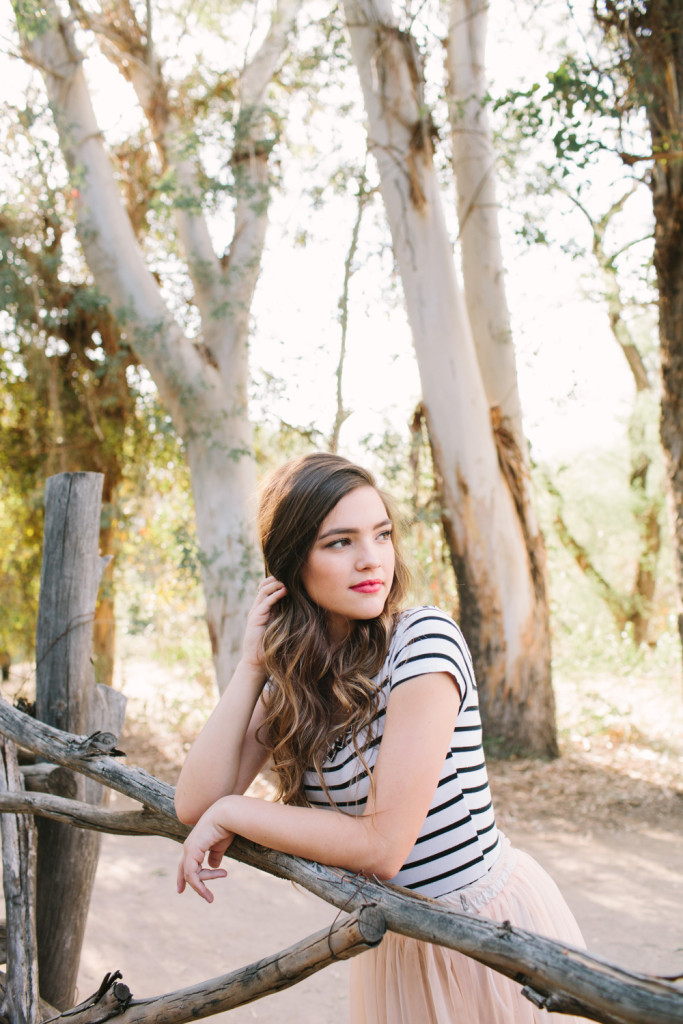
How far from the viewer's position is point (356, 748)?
147 centimetres

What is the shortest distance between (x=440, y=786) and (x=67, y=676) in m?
1.79

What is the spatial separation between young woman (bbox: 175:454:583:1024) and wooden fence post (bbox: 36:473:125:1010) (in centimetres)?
137

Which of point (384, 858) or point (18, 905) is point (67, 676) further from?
point (384, 858)

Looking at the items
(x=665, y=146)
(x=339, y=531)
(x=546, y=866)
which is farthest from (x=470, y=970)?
(x=665, y=146)

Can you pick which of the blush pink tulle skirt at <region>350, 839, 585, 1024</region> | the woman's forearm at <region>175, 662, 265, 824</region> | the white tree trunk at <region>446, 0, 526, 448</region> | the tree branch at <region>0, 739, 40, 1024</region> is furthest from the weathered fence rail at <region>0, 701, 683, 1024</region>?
the white tree trunk at <region>446, 0, 526, 448</region>

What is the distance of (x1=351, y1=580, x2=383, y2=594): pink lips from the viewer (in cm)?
159

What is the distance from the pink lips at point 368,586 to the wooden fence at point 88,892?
51 centimetres

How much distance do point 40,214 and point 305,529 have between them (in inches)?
278

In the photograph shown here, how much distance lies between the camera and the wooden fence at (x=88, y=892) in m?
1.11

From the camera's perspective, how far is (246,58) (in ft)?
A: 23.2

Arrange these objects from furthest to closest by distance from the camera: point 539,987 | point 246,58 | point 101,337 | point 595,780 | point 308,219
→ point 101,337, point 308,219, point 246,58, point 595,780, point 539,987

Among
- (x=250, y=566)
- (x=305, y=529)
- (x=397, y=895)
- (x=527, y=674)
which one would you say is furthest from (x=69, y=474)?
(x=527, y=674)

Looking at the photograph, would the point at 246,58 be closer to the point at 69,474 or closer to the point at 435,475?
the point at 435,475

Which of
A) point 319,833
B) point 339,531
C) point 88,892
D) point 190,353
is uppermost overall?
point 190,353
